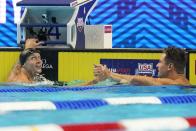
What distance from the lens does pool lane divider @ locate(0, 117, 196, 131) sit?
1.57 meters

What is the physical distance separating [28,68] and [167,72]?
5.85 feet

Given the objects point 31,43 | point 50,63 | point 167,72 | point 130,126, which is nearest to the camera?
point 130,126

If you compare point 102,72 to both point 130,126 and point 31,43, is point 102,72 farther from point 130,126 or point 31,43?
point 130,126

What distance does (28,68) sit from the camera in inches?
238

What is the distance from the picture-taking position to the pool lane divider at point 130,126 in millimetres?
1568

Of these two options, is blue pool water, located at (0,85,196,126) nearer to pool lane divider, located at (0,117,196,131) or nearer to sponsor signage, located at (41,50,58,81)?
pool lane divider, located at (0,117,196,131)

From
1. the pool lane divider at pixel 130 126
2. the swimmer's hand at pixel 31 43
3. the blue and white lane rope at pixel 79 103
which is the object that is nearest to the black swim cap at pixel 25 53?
the swimmer's hand at pixel 31 43

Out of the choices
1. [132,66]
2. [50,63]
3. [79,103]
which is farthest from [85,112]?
[50,63]

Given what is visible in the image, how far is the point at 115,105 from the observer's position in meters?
3.24

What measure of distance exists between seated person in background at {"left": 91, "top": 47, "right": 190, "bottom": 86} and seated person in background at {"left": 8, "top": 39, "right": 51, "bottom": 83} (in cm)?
97

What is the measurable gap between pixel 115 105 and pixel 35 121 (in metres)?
0.64

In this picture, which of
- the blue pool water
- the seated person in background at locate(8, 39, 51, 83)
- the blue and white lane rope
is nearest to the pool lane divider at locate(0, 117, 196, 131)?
the blue pool water

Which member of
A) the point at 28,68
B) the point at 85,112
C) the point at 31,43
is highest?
the point at 31,43

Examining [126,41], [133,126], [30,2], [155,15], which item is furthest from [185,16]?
[133,126]
